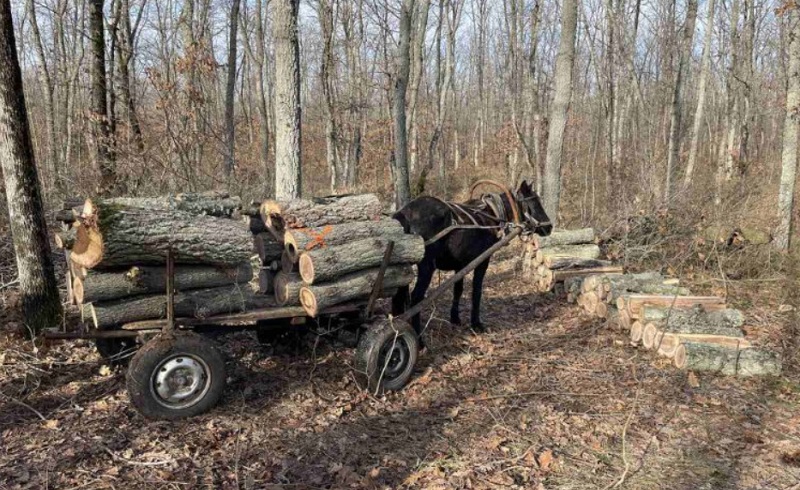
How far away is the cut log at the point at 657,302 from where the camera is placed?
20.9 feet

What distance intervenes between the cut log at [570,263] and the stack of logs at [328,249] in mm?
4563

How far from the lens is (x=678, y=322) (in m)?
5.90

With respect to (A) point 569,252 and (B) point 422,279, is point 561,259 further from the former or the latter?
(B) point 422,279

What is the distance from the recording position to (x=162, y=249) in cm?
374

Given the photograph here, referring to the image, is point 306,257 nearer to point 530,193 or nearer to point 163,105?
point 530,193

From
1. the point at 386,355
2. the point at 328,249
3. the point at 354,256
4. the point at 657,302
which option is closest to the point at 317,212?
the point at 328,249

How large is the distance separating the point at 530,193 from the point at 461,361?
2.55m

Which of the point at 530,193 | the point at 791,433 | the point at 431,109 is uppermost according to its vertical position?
the point at 431,109

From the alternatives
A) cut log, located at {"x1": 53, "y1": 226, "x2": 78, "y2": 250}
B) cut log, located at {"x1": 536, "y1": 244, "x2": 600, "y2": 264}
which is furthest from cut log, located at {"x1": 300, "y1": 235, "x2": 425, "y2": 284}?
cut log, located at {"x1": 536, "y1": 244, "x2": 600, "y2": 264}

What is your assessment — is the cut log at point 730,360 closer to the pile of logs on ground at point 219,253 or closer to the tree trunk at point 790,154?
the pile of logs on ground at point 219,253

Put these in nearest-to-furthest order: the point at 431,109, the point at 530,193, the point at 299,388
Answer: the point at 299,388
the point at 530,193
the point at 431,109

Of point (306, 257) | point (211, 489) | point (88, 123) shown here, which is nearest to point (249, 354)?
point (306, 257)

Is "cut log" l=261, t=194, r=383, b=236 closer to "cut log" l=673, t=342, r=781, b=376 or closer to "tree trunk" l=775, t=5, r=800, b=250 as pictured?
"cut log" l=673, t=342, r=781, b=376

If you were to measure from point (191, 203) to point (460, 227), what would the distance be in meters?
2.71
